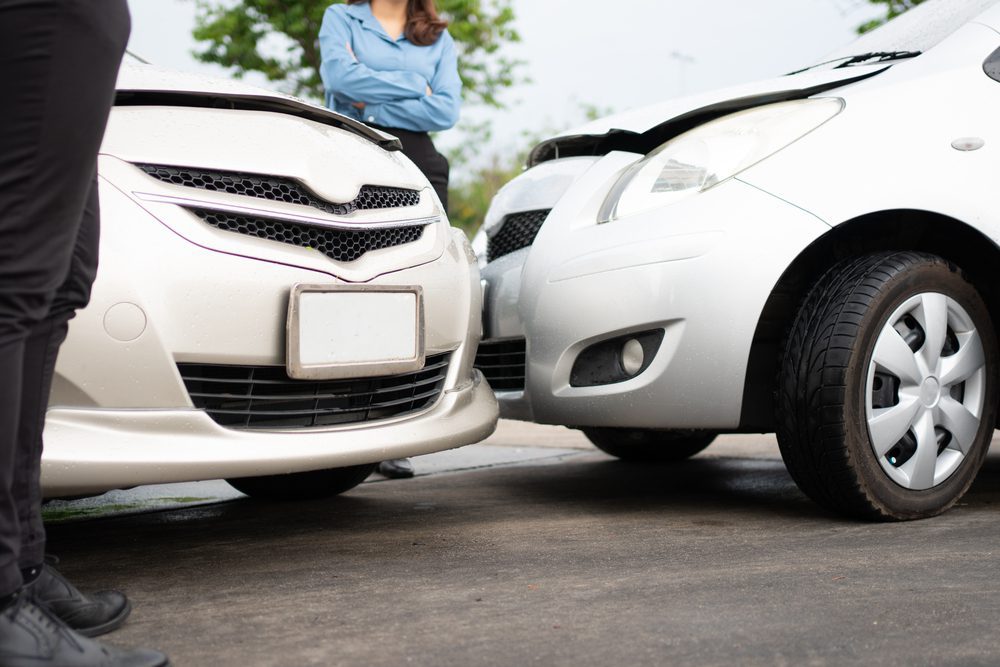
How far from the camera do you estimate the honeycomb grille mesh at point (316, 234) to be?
86.8 inches

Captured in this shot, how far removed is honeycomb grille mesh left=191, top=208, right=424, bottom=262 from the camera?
221cm

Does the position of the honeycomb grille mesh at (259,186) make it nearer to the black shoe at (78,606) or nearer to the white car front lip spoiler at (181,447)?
the white car front lip spoiler at (181,447)

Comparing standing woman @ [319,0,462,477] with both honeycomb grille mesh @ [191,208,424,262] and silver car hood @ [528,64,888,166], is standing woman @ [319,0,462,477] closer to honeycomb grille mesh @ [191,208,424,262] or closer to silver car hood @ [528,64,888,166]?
silver car hood @ [528,64,888,166]

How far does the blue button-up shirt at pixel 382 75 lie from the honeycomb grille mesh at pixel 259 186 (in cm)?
129

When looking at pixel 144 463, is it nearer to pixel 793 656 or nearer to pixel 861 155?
pixel 793 656

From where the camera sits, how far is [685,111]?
290 centimetres

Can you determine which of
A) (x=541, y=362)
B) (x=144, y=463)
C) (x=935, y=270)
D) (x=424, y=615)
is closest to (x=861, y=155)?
(x=935, y=270)

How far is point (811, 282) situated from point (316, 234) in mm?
1240

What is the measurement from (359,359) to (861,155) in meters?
1.28

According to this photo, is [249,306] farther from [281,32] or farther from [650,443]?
[281,32]

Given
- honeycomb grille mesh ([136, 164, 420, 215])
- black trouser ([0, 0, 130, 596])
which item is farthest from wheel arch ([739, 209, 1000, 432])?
black trouser ([0, 0, 130, 596])

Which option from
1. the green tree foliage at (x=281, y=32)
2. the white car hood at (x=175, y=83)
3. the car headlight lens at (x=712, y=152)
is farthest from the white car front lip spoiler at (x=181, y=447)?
the green tree foliage at (x=281, y=32)

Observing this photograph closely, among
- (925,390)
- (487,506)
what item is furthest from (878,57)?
(487,506)

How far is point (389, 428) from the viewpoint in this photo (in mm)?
2479
